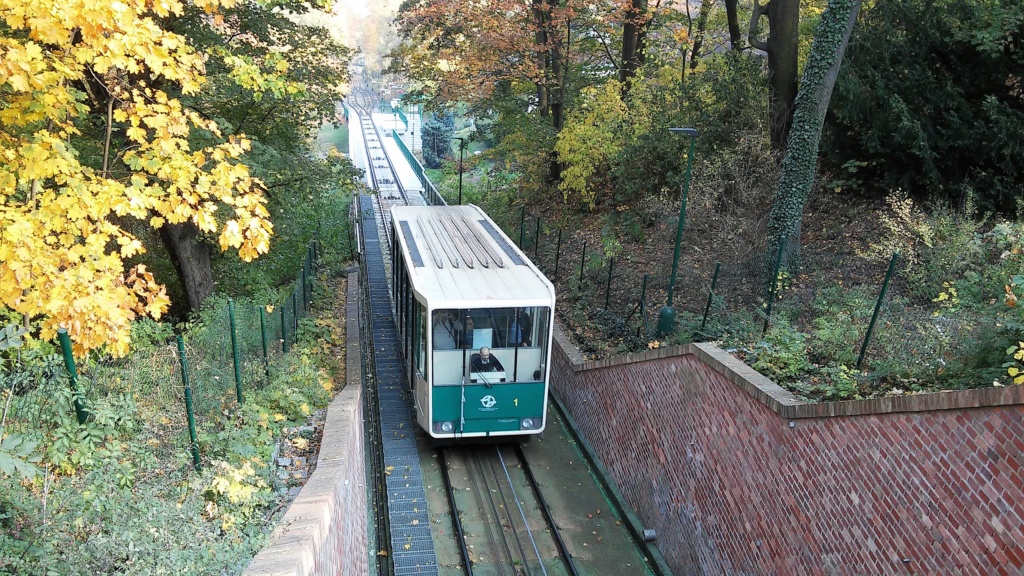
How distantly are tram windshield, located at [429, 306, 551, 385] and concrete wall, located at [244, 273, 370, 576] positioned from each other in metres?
1.71

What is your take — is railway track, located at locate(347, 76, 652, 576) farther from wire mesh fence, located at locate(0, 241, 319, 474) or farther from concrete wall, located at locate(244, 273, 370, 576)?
wire mesh fence, located at locate(0, 241, 319, 474)

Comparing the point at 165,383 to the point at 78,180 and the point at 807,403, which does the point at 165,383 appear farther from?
the point at 807,403

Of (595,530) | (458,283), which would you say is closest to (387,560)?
(595,530)

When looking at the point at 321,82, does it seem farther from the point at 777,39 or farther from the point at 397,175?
the point at 397,175

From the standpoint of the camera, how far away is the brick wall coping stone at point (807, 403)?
5.36 m

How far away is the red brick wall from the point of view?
213 inches

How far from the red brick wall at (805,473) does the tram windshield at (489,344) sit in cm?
179

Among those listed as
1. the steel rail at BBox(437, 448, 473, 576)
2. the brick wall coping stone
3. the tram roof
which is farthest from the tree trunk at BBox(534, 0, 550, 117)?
the steel rail at BBox(437, 448, 473, 576)

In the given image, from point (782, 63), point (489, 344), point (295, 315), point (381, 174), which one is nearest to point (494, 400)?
point (489, 344)

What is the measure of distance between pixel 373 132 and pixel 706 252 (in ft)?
201

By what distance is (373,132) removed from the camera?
236ft

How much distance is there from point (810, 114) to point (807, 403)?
7.35 meters

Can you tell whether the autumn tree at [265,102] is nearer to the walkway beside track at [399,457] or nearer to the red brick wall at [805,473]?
the walkway beside track at [399,457]

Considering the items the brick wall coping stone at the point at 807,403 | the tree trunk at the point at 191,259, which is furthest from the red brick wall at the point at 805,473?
the tree trunk at the point at 191,259
